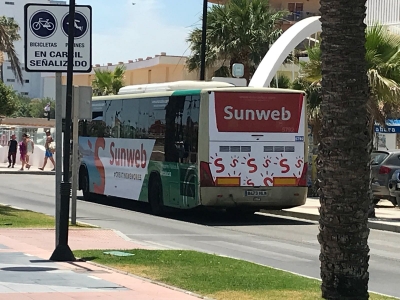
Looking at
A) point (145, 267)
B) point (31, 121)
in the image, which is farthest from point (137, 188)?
point (31, 121)

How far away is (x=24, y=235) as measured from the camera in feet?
55.2

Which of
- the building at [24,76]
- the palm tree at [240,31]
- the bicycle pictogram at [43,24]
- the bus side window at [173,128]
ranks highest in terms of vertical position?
the building at [24,76]

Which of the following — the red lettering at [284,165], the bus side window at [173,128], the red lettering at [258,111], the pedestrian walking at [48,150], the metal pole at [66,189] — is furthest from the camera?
the pedestrian walking at [48,150]

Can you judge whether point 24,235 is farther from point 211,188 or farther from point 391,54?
point 391,54

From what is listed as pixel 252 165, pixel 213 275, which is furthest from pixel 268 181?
pixel 213 275

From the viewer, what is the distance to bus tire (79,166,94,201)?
2856cm

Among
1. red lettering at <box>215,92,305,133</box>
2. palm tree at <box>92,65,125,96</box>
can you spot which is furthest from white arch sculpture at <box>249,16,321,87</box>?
palm tree at <box>92,65,125,96</box>

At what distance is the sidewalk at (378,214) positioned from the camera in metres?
21.9

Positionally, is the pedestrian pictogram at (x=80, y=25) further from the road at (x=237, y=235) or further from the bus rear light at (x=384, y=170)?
the bus rear light at (x=384, y=170)

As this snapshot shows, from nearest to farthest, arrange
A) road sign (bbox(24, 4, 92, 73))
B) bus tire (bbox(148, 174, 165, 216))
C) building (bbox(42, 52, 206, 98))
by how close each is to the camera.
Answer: road sign (bbox(24, 4, 92, 73)), bus tire (bbox(148, 174, 165, 216)), building (bbox(42, 52, 206, 98))

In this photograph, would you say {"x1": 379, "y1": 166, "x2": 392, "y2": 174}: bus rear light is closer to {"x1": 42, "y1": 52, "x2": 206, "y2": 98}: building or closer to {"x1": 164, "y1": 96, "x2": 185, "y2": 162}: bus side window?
{"x1": 164, "y1": 96, "x2": 185, "y2": 162}: bus side window

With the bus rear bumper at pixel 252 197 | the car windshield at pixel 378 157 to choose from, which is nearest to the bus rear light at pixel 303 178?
the bus rear bumper at pixel 252 197

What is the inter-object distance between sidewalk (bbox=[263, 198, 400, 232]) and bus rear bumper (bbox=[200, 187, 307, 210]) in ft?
5.83

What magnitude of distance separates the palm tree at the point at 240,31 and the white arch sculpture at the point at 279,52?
257 inches
